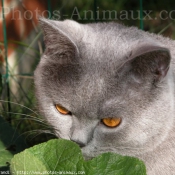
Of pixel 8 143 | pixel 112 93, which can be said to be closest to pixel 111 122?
pixel 112 93

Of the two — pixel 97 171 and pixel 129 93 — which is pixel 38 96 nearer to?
pixel 129 93

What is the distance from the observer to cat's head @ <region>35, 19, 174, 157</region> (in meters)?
1.92

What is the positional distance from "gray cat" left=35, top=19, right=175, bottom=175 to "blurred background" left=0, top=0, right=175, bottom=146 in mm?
844

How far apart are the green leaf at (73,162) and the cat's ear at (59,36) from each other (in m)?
0.45

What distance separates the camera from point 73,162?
1.67m

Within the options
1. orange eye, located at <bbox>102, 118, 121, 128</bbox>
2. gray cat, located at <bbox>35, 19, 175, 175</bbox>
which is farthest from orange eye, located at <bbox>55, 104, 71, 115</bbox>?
orange eye, located at <bbox>102, 118, 121, 128</bbox>

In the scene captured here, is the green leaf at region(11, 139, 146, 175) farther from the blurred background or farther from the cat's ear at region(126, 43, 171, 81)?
the blurred background

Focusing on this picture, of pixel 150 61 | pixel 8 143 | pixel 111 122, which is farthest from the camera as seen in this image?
pixel 8 143

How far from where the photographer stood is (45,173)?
1.64 metres

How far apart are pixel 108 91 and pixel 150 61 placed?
0.69 feet

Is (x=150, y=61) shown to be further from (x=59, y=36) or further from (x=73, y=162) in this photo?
(x=73, y=162)

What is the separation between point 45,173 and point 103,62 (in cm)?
56

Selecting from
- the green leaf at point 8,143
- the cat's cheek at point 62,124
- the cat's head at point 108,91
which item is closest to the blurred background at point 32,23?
the green leaf at point 8,143

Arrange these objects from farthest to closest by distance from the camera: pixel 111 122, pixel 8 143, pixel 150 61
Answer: pixel 8 143 → pixel 111 122 → pixel 150 61
